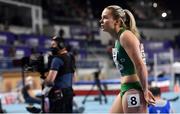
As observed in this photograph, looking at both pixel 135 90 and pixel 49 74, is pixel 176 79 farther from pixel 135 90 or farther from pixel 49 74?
pixel 135 90

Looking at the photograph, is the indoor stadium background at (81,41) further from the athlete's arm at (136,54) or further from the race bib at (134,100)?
the athlete's arm at (136,54)

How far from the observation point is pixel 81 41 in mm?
28719

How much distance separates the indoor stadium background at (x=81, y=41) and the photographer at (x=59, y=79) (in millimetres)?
6194

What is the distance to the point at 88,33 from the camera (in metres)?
30.3

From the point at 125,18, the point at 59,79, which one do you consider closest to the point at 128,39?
the point at 125,18

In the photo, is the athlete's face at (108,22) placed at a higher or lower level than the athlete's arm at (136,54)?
higher

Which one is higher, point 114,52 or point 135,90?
point 114,52

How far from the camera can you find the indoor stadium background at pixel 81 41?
16.7 meters

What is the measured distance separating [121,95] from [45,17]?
27228 mm

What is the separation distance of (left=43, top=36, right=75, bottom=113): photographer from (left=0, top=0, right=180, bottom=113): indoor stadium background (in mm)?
6194

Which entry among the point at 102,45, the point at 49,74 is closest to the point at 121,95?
the point at 49,74

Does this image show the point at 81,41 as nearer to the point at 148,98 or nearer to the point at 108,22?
the point at 108,22

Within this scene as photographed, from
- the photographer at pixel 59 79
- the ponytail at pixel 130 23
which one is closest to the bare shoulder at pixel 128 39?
the ponytail at pixel 130 23

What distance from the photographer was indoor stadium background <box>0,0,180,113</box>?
16656 millimetres
